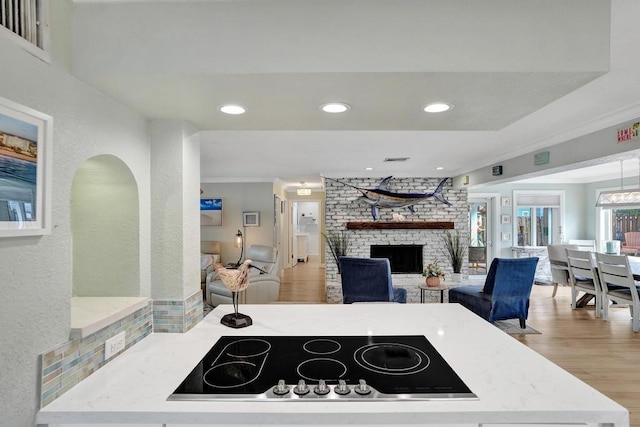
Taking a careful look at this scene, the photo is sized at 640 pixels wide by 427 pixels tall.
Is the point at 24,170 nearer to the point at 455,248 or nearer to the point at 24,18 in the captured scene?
the point at 24,18

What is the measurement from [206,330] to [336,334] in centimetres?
64

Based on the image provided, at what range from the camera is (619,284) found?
446 centimetres

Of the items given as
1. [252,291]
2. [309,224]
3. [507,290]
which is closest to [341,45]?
[507,290]

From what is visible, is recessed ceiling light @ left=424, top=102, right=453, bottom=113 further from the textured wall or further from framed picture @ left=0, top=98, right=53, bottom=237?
the textured wall

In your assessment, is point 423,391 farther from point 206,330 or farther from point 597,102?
point 597,102

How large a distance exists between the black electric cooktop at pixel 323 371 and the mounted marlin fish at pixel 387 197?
4.78 metres

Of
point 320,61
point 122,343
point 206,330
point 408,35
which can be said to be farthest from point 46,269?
point 408,35

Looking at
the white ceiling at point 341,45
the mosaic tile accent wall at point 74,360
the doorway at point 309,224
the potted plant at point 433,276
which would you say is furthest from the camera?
the doorway at point 309,224

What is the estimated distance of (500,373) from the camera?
3.91 ft

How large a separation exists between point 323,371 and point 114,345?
839mm

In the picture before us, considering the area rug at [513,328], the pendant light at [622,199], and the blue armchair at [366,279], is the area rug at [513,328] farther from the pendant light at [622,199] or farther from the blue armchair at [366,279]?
the pendant light at [622,199]

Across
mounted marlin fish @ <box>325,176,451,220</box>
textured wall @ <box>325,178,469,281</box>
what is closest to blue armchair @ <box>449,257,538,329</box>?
textured wall @ <box>325,178,469,281</box>

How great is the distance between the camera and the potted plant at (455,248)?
6220 millimetres

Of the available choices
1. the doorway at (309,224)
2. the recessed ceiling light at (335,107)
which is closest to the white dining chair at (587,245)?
the doorway at (309,224)
